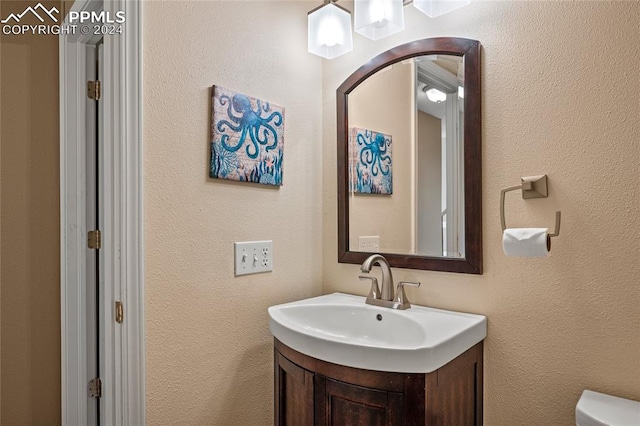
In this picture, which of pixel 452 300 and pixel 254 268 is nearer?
pixel 452 300

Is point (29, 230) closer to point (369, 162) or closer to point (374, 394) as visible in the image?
point (369, 162)

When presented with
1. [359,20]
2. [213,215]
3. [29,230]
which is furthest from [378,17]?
[29,230]

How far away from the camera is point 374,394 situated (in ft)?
3.52

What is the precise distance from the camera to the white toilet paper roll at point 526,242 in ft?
3.68

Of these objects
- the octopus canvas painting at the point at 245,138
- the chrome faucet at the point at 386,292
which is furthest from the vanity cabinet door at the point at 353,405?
the octopus canvas painting at the point at 245,138

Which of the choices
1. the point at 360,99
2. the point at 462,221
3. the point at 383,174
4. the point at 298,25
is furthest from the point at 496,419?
the point at 298,25

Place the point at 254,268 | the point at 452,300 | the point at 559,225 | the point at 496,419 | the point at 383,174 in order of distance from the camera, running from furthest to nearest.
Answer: the point at 383,174, the point at 254,268, the point at 452,300, the point at 496,419, the point at 559,225

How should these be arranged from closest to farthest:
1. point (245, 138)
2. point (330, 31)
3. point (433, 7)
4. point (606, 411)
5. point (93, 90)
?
point (606, 411) < point (433, 7) < point (245, 138) < point (330, 31) < point (93, 90)

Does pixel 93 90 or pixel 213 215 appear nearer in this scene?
pixel 213 215

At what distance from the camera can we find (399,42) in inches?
63.1

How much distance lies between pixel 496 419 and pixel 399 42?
4.63 feet

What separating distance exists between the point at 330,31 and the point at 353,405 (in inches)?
54.4

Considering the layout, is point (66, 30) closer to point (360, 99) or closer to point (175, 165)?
point (175, 165)

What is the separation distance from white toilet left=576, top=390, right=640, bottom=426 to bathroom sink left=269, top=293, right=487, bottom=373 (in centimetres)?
31
